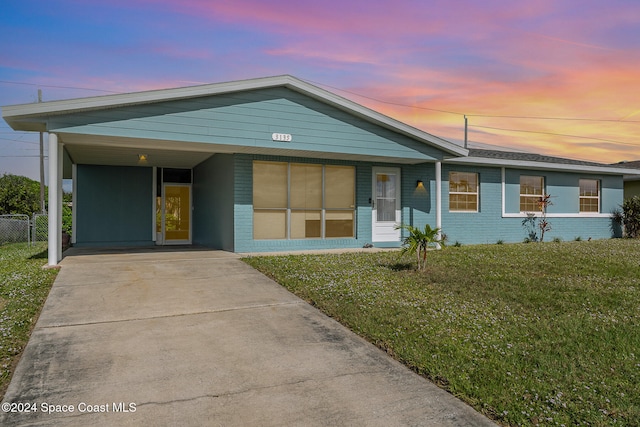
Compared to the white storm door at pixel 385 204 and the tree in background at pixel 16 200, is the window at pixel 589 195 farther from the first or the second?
the tree in background at pixel 16 200

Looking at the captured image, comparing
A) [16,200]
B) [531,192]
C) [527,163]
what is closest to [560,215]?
[531,192]

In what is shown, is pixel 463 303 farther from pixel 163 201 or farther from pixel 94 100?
pixel 163 201

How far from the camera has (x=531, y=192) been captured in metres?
16.0

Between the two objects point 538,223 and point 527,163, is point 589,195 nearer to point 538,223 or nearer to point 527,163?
point 538,223

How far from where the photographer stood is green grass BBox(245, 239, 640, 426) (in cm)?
335

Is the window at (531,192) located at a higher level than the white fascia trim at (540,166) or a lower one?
lower

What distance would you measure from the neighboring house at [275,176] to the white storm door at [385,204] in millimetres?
36

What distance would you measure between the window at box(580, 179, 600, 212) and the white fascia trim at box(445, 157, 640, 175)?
1.77ft

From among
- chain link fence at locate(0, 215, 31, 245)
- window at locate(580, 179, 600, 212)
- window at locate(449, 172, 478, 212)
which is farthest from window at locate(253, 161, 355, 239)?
window at locate(580, 179, 600, 212)

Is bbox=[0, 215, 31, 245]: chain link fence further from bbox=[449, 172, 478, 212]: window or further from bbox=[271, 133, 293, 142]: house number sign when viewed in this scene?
bbox=[449, 172, 478, 212]: window

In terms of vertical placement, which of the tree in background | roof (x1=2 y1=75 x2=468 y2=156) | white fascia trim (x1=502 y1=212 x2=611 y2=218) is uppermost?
roof (x1=2 y1=75 x2=468 y2=156)

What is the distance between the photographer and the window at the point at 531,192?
15.8m

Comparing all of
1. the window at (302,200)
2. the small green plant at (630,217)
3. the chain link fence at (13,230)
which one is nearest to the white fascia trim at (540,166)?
the small green plant at (630,217)

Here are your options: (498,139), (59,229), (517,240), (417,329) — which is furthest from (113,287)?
(498,139)
